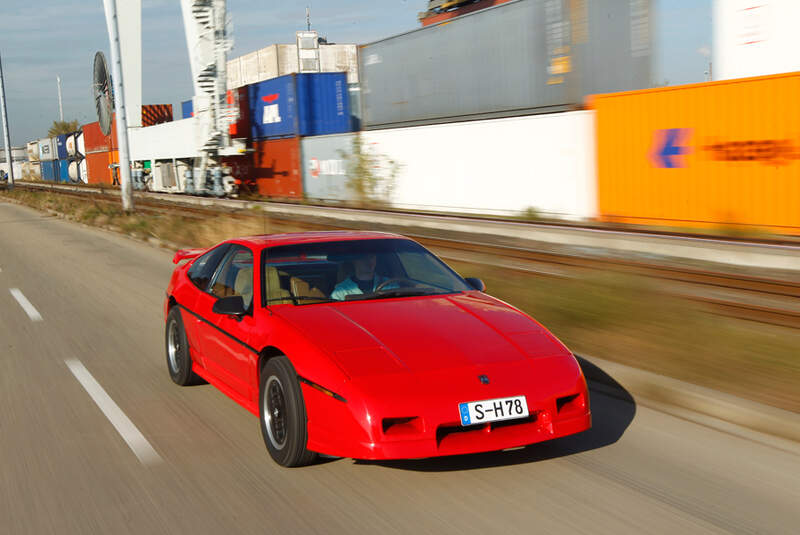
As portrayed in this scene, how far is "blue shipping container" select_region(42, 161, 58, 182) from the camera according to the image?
301 feet

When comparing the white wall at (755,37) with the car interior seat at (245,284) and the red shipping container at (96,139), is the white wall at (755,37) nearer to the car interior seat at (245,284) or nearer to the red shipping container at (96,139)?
the car interior seat at (245,284)

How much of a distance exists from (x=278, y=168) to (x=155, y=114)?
28.7 m

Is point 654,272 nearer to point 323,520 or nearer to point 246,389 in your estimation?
point 246,389

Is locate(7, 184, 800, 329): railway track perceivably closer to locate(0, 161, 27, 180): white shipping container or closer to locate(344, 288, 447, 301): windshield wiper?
locate(344, 288, 447, 301): windshield wiper

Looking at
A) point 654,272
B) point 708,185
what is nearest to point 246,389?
point 654,272

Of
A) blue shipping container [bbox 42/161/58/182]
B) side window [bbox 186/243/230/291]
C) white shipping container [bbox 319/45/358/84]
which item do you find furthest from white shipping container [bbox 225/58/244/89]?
side window [bbox 186/243/230/291]

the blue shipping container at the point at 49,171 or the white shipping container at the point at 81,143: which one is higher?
the white shipping container at the point at 81,143

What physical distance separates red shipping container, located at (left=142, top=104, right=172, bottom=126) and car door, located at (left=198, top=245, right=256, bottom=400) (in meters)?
60.6

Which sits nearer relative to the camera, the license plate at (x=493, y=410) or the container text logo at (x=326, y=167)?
the license plate at (x=493, y=410)

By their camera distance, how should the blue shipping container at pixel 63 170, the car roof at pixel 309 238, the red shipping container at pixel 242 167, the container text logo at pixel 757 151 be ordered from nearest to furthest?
the car roof at pixel 309 238 → the container text logo at pixel 757 151 → the red shipping container at pixel 242 167 → the blue shipping container at pixel 63 170

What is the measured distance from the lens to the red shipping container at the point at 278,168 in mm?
37397

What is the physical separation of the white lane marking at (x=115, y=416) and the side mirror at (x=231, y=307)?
925 millimetres

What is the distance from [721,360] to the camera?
625 cm

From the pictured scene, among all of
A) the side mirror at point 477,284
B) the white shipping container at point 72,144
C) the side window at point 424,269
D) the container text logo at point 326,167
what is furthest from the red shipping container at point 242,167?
the white shipping container at point 72,144
